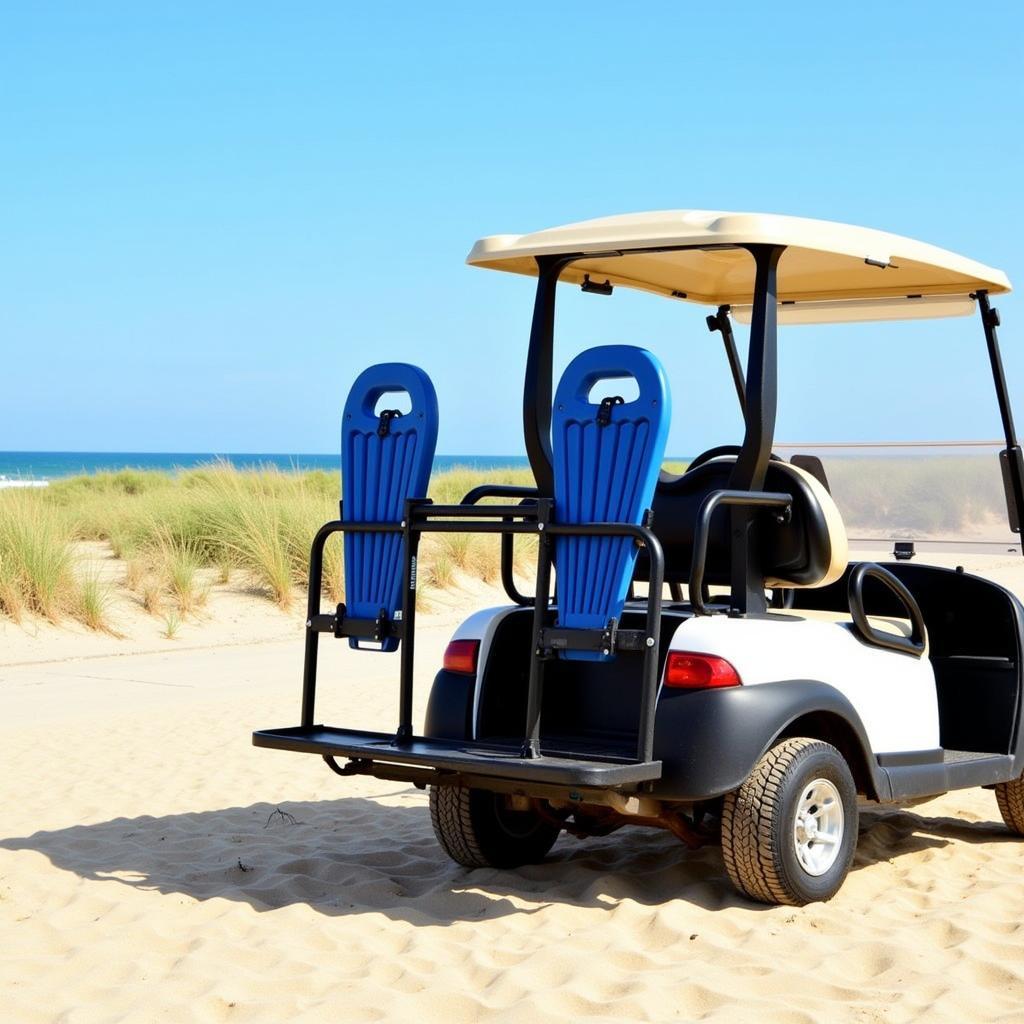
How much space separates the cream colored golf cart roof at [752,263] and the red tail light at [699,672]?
50.1 inches

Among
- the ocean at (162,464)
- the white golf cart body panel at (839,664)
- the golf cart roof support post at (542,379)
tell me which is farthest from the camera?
the ocean at (162,464)

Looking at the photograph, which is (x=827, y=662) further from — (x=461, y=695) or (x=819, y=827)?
(x=461, y=695)

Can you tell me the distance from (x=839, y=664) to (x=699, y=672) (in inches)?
25.3

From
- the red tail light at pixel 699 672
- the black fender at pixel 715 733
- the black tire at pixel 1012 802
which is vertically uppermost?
the red tail light at pixel 699 672

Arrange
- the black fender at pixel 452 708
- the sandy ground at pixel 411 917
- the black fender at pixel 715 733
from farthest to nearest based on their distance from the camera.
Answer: the black fender at pixel 452 708 → the black fender at pixel 715 733 → the sandy ground at pixel 411 917

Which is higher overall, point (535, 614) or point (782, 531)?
point (782, 531)

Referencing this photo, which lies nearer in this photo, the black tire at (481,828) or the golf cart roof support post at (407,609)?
the golf cart roof support post at (407,609)

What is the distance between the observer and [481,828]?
543 centimetres

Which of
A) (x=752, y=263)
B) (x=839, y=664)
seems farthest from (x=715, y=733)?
(x=752, y=263)

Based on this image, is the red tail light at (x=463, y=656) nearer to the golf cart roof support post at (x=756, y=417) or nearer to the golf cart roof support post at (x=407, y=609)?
the golf cart roof support post at (x=407, y=609)

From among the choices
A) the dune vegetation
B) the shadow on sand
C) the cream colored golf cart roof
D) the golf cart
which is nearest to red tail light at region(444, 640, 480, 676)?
the golf cart

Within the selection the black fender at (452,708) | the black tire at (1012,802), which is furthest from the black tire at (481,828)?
the black tire at (1012,802)

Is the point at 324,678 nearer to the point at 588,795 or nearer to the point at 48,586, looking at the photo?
the point at 48,586

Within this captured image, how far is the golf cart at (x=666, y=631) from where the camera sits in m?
4.61
